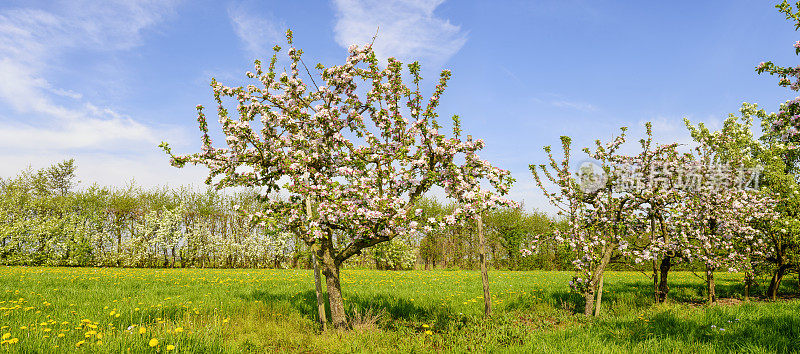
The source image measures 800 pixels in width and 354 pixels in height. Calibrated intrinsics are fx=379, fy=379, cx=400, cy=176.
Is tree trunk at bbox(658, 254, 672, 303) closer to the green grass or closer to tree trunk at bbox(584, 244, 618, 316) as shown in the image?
the green grass

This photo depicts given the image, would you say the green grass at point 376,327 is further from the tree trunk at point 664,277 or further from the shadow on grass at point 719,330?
the tree trunk at point 664,277

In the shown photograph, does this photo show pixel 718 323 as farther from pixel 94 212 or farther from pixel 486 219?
pixel 94 212

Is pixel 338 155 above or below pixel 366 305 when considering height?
above

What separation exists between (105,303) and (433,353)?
9.19 metres

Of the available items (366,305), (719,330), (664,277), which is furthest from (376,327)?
(664,277)

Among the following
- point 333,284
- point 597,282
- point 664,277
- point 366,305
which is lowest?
point 366,305

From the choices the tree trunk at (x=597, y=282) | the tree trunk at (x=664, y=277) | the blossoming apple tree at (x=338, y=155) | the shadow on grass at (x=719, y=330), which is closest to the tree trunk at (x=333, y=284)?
the blossoming apple tree at (x=338, y=155)

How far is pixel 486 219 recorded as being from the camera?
142 feet

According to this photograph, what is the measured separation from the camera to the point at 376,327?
8.63 meters

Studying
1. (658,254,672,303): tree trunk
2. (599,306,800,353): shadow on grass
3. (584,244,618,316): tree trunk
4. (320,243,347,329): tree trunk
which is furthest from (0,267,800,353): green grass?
(584,244,618,316): tree trunk

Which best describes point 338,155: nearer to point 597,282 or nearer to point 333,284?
point 333,284

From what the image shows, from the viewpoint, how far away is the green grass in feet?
20.8

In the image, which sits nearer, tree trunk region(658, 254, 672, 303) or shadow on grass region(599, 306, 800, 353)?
shadow on grass region(599, 306, 800, 353)

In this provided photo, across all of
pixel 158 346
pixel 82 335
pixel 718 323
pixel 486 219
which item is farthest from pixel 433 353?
pixel 486 219
